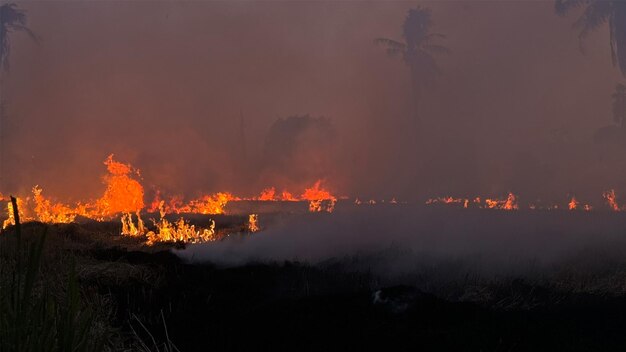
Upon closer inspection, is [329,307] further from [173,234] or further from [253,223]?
[253,223]

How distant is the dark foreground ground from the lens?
10.9m

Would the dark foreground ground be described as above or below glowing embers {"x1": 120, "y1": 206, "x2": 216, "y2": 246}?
below

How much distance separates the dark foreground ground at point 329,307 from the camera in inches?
428

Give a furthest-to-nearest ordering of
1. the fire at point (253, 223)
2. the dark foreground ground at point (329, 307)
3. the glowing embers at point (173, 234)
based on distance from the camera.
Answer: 1. the fire at point (253, 223)
2. the glowing embers at point (173, 234)
3. the dark foreground ground at point (329, 307)

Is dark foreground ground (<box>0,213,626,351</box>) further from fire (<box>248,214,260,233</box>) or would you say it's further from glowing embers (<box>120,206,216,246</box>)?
fire (<box>248,214,260,233</box>)

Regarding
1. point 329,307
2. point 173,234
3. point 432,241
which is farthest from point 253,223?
point 329,307

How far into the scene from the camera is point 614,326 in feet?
47.5

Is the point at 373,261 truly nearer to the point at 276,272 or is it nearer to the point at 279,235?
the point at 276,272

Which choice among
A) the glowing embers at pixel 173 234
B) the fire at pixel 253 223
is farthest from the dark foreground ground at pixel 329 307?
the fire at pixel 253 223

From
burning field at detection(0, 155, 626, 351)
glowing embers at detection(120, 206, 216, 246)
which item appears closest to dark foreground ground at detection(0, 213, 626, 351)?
burning field at detection(0, 155, 626, 351)

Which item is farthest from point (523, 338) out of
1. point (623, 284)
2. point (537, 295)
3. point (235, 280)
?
point (235, 280)

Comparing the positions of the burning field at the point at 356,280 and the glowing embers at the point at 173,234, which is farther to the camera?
the glowing embers at the point at 173,234

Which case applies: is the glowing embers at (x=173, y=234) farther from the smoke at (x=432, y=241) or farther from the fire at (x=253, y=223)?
the smoke at (x=432, y=241)

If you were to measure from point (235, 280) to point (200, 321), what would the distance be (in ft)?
27.4
